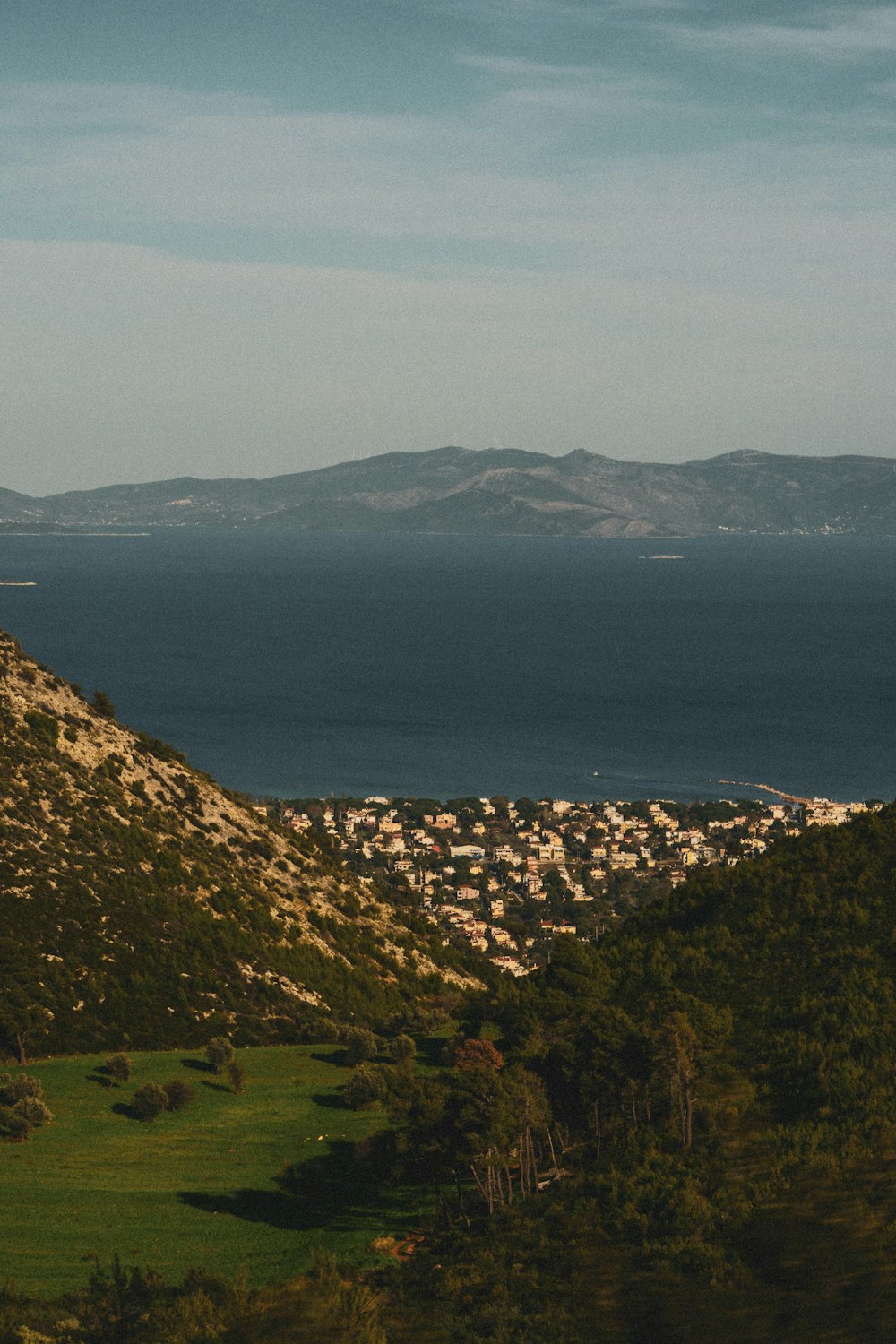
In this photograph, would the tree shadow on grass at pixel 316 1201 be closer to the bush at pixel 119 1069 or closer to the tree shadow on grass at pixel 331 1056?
the bush at pixel 119 1069

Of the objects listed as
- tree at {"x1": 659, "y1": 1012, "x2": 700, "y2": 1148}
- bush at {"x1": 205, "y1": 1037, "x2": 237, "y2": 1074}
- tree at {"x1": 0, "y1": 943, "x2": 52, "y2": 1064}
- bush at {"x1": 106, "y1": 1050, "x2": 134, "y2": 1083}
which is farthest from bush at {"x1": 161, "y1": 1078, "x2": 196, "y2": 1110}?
tree at {"x1": 659, "y1": 1012, "x2": 700, "y2": 1148}

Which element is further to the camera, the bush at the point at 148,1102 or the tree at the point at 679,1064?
the bush at the point at 148,1102

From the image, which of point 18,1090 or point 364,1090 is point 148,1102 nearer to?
point 18,1090

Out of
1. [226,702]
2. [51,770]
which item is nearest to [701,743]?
[226,702]

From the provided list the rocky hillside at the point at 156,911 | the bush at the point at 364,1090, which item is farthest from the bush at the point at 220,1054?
the bush at the point at 364,1090

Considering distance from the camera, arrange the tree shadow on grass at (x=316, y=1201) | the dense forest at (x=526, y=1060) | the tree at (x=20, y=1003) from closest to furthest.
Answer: the dense forest at (x=526, y=1060) → the tree shadow on grass at (x=316, y=1201) → the tree at (x=20, y=1003)

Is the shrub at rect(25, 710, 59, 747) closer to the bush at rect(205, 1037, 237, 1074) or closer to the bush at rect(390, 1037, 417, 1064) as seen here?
the bush at rect(205, 1037, 237, 1074)

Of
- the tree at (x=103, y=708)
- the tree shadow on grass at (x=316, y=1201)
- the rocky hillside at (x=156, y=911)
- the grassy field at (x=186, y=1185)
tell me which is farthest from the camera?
the tree at (x=103, y=708)
